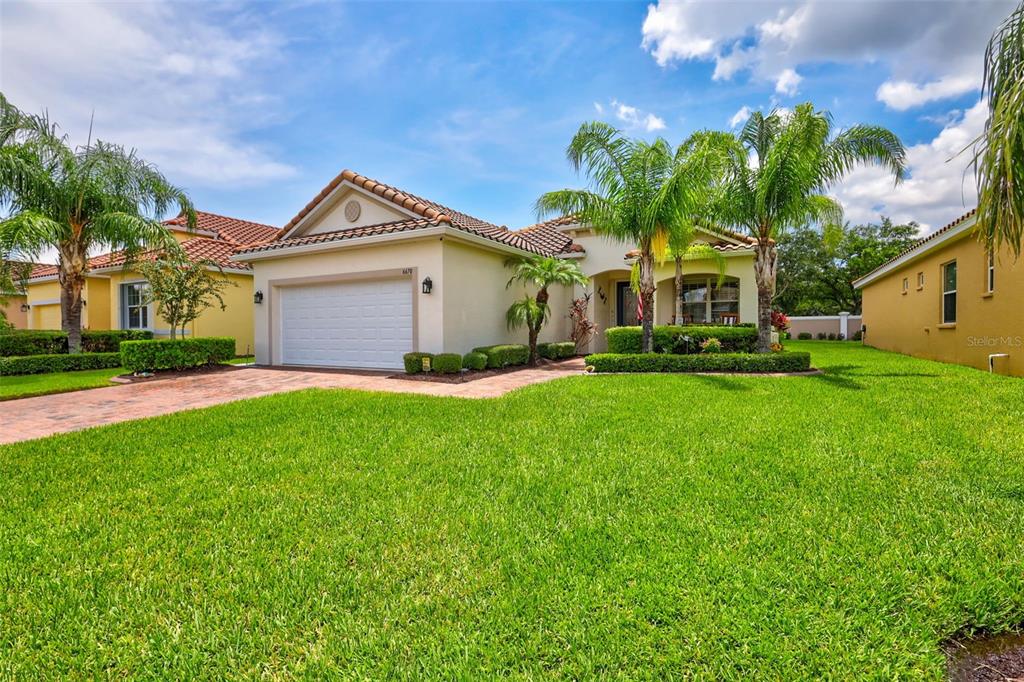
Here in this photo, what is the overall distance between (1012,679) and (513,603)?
98.5 inches

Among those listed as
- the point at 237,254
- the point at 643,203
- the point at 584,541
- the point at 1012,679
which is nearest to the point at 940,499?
the point at 1012,679

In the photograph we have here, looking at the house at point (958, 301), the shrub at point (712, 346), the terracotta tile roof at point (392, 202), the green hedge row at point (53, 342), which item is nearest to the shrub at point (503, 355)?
the terracotta tile roof at point (392, 202)

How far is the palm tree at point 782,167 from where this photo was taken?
448 inches

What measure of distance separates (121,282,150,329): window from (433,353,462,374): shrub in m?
14.5

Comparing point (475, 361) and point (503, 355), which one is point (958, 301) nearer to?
point (503, 355)

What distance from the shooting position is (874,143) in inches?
463

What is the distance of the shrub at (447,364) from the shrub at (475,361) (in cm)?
51

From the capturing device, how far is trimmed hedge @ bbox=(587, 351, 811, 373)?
11641 mm

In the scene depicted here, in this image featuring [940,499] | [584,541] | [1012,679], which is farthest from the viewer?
[940,499]

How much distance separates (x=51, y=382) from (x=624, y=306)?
1829 cm

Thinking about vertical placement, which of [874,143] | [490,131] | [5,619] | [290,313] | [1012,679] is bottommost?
[1012,679]

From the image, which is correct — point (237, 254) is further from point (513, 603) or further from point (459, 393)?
point (513, 603)

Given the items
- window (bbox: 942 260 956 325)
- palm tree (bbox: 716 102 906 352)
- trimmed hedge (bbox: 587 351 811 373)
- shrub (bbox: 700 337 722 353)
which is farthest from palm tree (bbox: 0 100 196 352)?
window (bbox: 942 260 956 325)

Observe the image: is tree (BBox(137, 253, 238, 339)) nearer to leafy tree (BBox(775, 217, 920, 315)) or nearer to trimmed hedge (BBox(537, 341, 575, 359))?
trimmed hedge (BBox(537, 341, 575, 359))
